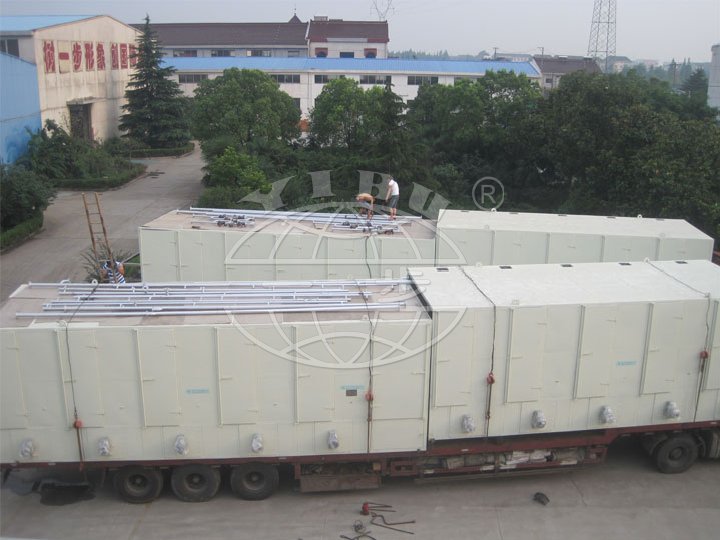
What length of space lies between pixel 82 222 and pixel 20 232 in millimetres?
3340

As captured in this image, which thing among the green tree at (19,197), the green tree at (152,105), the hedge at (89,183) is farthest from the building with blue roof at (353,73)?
the green tree at (19,197)

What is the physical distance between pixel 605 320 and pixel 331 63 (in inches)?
2043

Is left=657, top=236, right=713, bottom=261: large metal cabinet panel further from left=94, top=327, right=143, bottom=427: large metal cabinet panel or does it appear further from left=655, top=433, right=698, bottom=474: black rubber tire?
left=94, top=327, right=143, bottom=427: large metal cabinet panel

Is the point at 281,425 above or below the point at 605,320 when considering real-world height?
below

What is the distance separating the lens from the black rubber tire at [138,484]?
9.63 metres

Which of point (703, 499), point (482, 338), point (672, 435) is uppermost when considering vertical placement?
point (482, 338)

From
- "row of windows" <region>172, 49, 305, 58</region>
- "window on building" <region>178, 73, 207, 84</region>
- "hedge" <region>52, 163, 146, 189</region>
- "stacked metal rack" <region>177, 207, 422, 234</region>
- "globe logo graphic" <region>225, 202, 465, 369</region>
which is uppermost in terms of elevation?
"row of windows" <region>172, 49, 305, 58</region>

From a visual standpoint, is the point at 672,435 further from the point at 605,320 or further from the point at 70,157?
the point at 70,157

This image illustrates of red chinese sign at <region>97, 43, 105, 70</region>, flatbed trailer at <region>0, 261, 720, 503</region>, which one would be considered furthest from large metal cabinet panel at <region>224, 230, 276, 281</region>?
red chinese sign at <region>97, 43, 105, 70</region>

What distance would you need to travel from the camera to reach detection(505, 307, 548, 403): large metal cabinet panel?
952cm

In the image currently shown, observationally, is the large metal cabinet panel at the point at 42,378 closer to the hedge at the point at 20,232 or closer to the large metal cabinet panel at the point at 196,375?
the large metal cabinet panel at the point at 196,375

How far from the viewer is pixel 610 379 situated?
32.8 feet

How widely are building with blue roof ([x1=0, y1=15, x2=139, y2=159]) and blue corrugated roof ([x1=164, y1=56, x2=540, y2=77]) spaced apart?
10270mm

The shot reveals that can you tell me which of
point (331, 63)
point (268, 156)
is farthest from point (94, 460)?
point (331, 63)
